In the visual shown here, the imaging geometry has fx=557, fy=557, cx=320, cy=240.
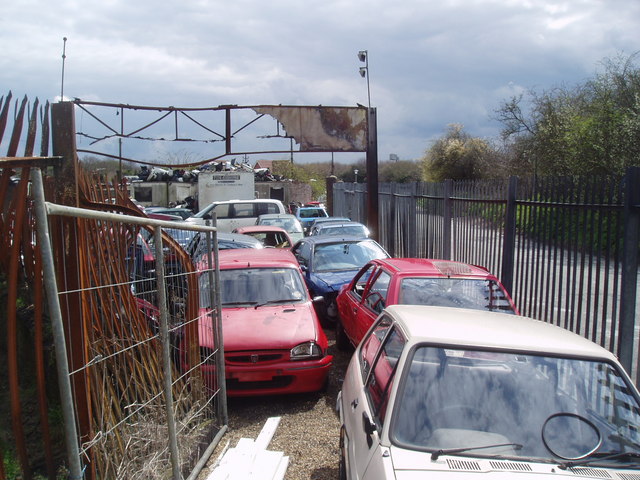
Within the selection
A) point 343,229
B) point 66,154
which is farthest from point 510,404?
point 343,229

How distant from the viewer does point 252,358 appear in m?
5.56

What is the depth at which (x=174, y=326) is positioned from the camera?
415cm

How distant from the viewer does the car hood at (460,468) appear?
7.80 ft

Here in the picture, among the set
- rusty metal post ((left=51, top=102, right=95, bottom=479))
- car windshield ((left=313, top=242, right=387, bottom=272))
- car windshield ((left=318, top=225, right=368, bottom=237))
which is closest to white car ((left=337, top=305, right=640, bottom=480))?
rusty metal post ((left=51, top=102, right=95, bottom=479))

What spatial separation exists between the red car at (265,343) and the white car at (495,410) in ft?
7.76

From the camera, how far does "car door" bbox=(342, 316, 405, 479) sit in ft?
9.28

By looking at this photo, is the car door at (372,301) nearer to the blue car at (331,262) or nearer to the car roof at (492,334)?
the blue car at (331,262)

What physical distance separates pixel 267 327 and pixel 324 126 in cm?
941

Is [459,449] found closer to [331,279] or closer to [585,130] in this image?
[331,279]

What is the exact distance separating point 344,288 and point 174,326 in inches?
156

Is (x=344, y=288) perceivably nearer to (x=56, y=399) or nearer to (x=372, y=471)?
(x=56, y=399)

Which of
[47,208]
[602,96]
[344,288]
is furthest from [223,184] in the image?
[47,208]

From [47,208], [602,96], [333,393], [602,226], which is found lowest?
[333,393]

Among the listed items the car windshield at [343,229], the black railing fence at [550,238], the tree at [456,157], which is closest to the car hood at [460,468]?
the black railing fence at [550,238]
